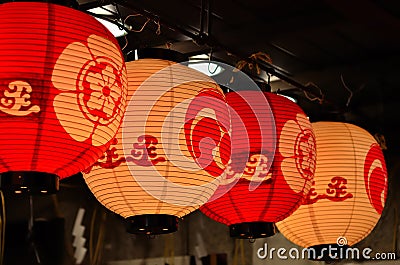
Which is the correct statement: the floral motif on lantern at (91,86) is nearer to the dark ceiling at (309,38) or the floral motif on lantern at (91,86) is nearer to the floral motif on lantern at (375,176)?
the dark ceiling at (309,38)

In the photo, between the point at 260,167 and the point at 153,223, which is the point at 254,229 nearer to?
the point at 260,167

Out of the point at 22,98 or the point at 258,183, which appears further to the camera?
the point at 258,183

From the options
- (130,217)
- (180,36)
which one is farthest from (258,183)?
(180,36)

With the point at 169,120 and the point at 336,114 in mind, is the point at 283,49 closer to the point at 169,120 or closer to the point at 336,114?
the point at 336,114

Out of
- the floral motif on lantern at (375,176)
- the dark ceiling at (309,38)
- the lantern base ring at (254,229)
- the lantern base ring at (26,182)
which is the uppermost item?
the dark ceiling at (309,38)

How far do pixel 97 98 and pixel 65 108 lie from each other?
0.32 feet

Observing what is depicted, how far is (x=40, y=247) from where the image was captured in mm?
4652

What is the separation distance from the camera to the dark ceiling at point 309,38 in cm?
369

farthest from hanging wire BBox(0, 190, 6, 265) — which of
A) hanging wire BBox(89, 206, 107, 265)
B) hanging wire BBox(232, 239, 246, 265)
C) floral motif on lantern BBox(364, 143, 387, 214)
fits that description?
floral motif on lantern BBox(364, 143, 387, 214)

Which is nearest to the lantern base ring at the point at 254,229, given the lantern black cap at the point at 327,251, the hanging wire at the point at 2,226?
the lantern black cap at the point at 327,251

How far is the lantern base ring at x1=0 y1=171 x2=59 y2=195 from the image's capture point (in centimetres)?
202

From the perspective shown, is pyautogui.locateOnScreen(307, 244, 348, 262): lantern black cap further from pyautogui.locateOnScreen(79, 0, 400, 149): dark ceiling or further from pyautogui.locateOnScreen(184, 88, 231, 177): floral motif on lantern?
pyautogui.locateOnScreen(184, 88, 231, 177): floral motif on lantern

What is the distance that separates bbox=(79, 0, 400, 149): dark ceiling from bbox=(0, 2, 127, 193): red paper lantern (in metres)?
1.26

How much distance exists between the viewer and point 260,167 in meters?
2.78
